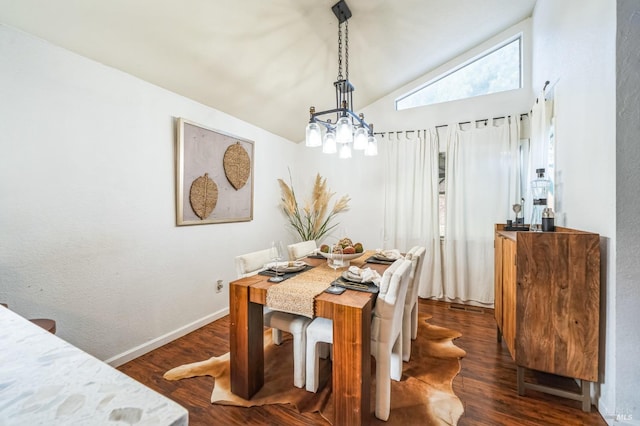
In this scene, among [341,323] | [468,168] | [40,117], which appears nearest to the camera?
[341,323]

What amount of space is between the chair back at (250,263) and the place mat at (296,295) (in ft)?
1.42

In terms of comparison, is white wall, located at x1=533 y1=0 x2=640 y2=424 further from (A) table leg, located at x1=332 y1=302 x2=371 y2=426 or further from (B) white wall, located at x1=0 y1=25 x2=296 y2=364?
(B) white wall, located at x1=0 y1=25 x2=296 y2=364

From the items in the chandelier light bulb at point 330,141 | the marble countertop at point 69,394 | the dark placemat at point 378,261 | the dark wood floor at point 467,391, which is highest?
the chandelier light bulb at point 330,141

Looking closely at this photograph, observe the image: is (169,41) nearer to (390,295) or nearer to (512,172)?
(390,295)

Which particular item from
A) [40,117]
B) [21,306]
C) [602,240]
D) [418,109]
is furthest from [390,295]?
[418,109]

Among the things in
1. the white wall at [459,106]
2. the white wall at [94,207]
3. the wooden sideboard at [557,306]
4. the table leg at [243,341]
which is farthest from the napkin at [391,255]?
the white wall at [459,106]

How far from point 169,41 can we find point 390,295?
240cm

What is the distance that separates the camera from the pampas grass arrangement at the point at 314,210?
4023 mm

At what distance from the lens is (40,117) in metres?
1.76

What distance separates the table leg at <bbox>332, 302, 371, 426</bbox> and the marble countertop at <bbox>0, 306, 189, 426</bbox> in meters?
1.08

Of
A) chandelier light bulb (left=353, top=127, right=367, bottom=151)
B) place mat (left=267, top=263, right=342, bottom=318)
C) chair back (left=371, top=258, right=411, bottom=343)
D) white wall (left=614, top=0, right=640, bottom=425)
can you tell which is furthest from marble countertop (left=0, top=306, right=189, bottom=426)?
white wall (left=614, top=0, right=640, bottom=425)

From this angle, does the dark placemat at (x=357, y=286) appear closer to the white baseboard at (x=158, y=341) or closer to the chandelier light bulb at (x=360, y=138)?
the chandelier light bulb at (x=360, y=138)

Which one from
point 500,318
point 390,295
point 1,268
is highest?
point 1,268

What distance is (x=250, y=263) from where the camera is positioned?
7.13ft
